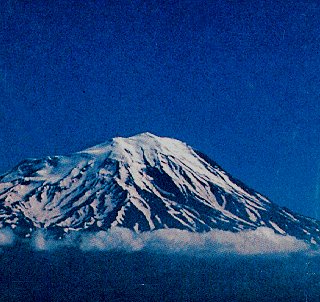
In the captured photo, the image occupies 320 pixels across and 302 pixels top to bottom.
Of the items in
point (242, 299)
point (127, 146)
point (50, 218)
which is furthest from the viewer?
point (127, 146)

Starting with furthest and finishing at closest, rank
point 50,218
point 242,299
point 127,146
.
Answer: point 127,146
point 50,218
point 242,299

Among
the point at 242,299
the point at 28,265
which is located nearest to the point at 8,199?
the point at 28,265

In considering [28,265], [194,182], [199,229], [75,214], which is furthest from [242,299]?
[28,265]

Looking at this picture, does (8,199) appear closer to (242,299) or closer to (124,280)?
(124,280)

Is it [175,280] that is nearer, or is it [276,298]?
[276,298]

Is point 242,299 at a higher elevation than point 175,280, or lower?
lower

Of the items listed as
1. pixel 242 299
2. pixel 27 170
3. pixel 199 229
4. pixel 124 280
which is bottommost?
pixel 242 299
